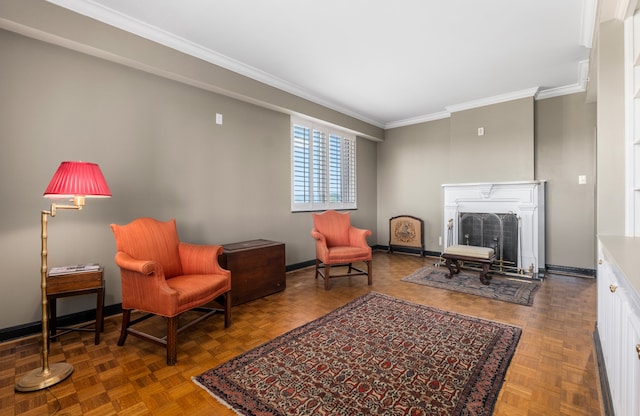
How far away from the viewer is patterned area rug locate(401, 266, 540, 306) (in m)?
3.23

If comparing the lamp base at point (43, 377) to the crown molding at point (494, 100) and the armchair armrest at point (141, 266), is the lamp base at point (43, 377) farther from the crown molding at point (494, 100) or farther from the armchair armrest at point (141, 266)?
the crown molding at point (494, 100)

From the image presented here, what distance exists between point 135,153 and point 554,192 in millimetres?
5358

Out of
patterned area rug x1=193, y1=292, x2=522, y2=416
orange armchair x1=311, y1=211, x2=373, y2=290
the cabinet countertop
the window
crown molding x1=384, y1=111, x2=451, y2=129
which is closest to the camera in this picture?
the cabinet countertop

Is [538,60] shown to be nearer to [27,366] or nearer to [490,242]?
[490,242]

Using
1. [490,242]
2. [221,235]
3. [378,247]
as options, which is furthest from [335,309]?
[378,247]

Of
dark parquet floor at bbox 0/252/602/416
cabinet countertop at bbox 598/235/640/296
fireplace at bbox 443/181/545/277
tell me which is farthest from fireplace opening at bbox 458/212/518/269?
cabinet countertop at bbox 598/235/640/296

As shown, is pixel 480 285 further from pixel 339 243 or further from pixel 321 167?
pixel 321 167

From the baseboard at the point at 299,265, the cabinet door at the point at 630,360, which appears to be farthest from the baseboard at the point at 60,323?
the cabinet door at the point at 630,360

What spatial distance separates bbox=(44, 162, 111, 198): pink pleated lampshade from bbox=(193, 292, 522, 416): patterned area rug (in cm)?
137

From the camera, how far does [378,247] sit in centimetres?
618

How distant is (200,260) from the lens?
2547 mm

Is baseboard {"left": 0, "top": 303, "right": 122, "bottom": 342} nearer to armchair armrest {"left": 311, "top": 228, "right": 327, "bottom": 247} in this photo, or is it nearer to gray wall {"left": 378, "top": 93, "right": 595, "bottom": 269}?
armchair armrest {"left": 311, "top": 228, "right": 327, "bottom": 247}

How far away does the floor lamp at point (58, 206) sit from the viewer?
5.60 feet

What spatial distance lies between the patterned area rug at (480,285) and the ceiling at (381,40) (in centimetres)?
264
